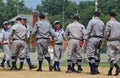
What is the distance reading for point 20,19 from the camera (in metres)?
18.5

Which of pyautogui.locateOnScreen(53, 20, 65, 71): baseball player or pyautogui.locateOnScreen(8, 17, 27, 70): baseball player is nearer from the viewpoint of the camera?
pyautogui.locateOnScreen(8, 17, 27, 70): baseball player

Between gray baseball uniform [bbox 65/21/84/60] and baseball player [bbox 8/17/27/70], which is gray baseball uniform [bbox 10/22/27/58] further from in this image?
gray baseball uniform [bbox 65/21/84/60]

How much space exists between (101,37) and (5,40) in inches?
237

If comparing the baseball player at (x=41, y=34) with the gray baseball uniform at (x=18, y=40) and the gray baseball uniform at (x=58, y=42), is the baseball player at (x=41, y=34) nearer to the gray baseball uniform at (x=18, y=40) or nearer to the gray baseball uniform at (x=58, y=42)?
the gray baseball uniform at (x=18, y=40)

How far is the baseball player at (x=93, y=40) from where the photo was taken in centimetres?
1642

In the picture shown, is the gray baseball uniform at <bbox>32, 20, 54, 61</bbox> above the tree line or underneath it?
underneath

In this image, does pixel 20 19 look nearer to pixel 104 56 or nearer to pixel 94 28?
pixel 94 28

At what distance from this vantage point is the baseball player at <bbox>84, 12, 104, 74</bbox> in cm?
1642

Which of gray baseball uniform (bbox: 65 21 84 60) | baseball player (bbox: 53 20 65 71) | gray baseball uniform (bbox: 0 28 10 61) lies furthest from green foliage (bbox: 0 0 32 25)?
gray baseball uniform (bbox: 65 21 84 60)

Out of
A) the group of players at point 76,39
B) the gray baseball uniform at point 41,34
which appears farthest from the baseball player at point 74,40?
the gray baseball uniform at point 41,34

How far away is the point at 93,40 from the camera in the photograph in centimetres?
1648

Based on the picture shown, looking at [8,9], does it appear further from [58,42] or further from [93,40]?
[93,40]

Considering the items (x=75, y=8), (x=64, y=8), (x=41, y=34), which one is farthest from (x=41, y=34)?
(x=64, y=8)

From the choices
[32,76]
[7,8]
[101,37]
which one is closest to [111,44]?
[101,37]
